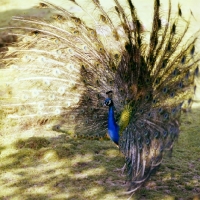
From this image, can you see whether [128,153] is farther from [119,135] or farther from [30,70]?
[30,70]

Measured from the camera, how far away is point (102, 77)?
570 cm

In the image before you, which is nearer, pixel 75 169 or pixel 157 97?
pixel 157 97

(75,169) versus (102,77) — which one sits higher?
(102,77)

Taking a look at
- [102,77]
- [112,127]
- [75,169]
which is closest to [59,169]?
[75,169]

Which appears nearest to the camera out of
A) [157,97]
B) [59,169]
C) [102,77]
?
[157,97]

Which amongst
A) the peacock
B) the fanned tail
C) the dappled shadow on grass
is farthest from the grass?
the fanned tail

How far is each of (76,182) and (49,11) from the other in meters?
7.75

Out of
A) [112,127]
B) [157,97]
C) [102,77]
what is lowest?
[112,127]

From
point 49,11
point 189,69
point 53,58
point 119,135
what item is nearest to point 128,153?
point 119,135

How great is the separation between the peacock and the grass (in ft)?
1.40

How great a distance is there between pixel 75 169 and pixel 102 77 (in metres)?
1.36

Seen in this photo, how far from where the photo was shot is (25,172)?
577 cm

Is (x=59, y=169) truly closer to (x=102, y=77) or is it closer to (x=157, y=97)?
(x=102, y=77)

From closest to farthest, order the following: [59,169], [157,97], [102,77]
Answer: [157,97]
[102,77]
[59,169]
